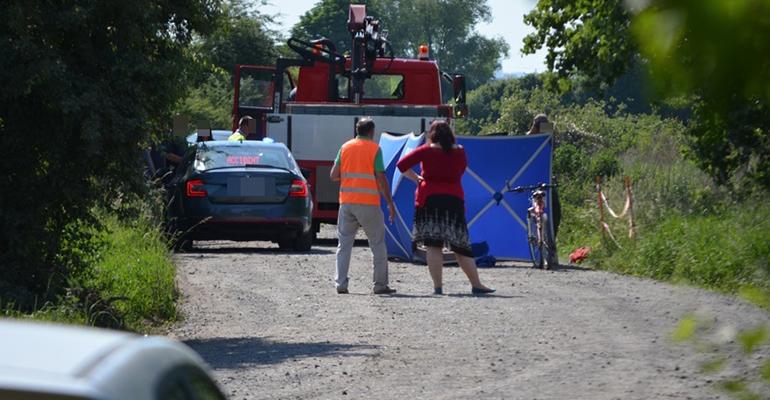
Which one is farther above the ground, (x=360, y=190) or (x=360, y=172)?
(x=360, y=172)

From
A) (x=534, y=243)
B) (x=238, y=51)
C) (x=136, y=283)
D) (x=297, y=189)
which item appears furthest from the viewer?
(x=238, y=51)

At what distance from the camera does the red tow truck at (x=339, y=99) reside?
2306cm

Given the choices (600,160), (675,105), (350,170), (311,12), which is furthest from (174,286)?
(311,12)

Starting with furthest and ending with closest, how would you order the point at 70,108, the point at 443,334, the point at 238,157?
the point at 238,157, the point at 443,334, the point at 70,108

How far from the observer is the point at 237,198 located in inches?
769

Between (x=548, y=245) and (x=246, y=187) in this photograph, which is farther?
(x=246, y=187)

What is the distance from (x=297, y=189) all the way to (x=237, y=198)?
0.82m

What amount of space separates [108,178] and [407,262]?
8.56 metres

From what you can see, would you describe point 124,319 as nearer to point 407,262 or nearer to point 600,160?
point 407,262

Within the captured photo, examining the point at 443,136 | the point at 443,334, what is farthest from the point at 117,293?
the point at 443,136

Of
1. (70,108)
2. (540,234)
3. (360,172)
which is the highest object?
(70,108)

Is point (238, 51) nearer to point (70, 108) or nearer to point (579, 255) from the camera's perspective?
point (579, 255)

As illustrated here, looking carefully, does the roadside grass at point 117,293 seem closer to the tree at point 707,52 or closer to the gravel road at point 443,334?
the gravel road at point 443,334

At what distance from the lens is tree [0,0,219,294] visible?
1012 cm
